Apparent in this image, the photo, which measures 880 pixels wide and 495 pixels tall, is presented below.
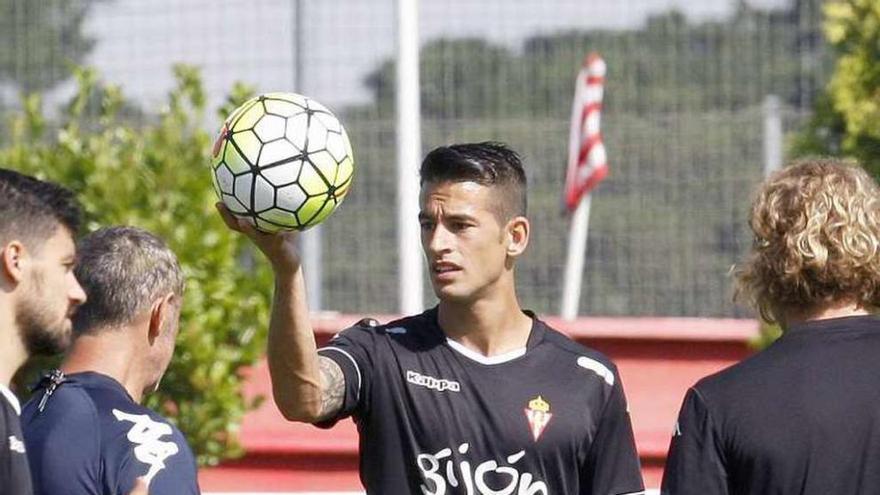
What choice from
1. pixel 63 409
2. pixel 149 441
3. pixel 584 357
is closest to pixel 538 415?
pixel 584 357

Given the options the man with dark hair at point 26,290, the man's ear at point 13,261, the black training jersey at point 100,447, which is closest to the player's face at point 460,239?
the black training jersey at point 100,447

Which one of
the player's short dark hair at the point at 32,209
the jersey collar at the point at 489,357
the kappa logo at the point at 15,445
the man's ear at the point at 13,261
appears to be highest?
the player's short dark hair at the point at 32,209

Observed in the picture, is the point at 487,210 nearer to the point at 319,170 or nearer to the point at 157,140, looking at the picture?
the point at 319,170

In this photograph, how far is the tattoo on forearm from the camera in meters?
4.39

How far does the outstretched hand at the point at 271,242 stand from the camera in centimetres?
404

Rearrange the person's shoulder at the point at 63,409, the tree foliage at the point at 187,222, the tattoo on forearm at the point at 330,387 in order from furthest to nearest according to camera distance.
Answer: the tree foliage at the point at 187,222 → the tattoo on forearm at the point at 330,387 → the person's shoulder at the point at 63,409

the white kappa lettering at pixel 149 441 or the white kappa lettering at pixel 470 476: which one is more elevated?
the white kappa lettering at pixel 149 441

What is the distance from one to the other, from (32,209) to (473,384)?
151 cm

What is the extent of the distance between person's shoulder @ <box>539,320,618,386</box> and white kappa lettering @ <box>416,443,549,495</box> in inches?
14.9

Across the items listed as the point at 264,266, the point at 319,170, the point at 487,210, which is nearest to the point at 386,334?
the point at 487,210

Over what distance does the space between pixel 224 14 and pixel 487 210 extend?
487 centimetres

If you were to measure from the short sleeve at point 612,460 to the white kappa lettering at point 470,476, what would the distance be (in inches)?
6.3

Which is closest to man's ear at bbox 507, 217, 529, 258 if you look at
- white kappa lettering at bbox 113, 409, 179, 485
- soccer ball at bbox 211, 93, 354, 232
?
soccer ball at bbox 211, 93, 354, 232

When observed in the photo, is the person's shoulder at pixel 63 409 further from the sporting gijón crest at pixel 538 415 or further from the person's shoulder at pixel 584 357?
the person's shoulder at pixel 584 357
